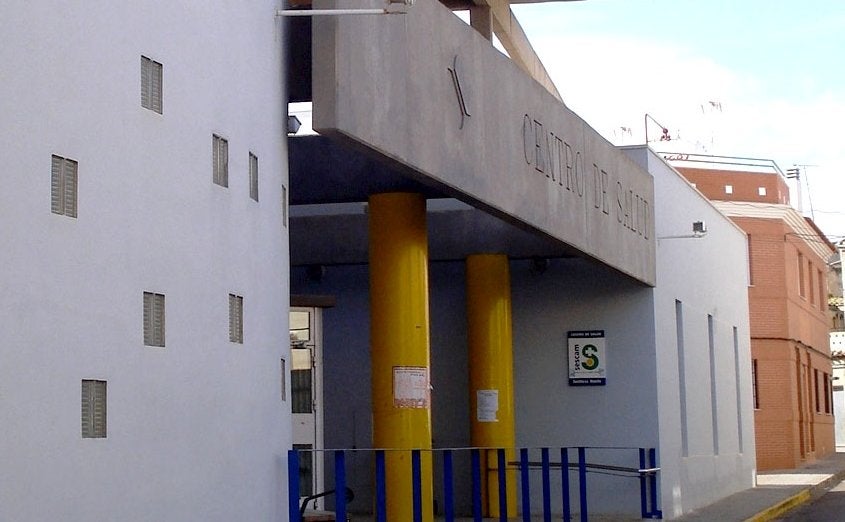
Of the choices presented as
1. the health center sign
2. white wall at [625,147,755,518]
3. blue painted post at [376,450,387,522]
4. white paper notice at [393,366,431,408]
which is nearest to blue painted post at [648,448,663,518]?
white wall at [625,147,755,518]

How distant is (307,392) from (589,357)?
16.4 ft

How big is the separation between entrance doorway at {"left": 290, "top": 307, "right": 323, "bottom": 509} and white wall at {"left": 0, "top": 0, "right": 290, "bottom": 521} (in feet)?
18.3

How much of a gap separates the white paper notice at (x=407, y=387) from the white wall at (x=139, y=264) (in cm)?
377

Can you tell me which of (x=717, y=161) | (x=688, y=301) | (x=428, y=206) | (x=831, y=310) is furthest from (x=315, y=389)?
(x=831, y=310)

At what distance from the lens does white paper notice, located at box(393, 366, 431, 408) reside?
14562 mm

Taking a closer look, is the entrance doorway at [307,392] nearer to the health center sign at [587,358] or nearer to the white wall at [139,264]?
the health center sign at [587,358]

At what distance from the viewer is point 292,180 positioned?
1429 cm

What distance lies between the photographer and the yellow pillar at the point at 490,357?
64.6 ft

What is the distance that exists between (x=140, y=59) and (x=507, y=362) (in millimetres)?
12114

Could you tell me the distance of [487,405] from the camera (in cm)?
1978

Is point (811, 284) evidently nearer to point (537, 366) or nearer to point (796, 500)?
point (796, 500)

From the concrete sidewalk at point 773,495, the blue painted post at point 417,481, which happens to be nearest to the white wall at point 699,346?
the concrete sidewalk at point 773,495

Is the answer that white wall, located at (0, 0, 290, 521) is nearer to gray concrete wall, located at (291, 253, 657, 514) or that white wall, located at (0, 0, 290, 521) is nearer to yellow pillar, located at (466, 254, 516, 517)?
yellow pillar, located at (466, 254, 516, 517)

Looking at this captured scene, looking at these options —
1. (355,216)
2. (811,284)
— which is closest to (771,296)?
(811,284)
